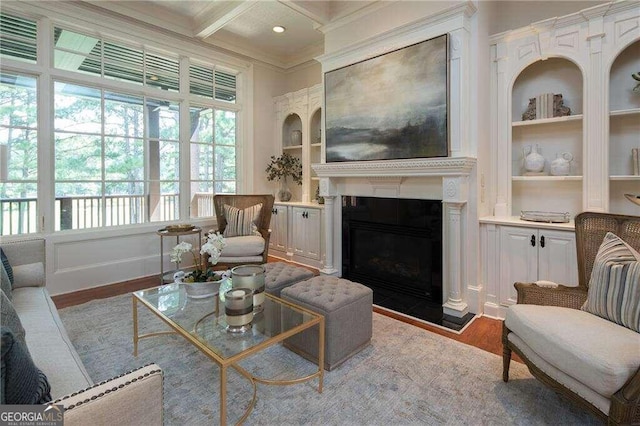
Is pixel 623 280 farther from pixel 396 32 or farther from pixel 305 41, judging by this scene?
pixel 305 41

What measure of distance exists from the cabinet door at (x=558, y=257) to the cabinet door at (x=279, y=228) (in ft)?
10.9

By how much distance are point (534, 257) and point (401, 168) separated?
140 centimetres

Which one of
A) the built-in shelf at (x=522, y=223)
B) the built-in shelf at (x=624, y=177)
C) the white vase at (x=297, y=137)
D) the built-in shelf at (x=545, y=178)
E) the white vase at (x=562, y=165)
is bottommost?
the built-in shelf at (x=522, y=223)

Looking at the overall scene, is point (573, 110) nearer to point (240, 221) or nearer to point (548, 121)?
point (548, 121)

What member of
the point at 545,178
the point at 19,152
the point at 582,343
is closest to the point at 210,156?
the point at 19,152

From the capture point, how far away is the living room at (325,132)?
2908 mm

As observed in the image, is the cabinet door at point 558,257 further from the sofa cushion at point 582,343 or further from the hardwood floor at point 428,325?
the sofa cushion at point 582,343

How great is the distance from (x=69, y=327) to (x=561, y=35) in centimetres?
488

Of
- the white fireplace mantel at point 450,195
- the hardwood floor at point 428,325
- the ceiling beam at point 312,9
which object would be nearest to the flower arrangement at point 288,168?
the white fireplace mantel at point 450,195

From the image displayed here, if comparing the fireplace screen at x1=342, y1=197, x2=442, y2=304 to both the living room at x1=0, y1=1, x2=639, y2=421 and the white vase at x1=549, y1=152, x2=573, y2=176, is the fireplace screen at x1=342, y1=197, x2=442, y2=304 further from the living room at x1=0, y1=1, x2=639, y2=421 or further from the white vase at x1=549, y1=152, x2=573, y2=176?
the white vase at x1=549, y1=152, x2=573, y2=176

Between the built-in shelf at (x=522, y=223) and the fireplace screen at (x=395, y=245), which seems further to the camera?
the fireplace screen at (x=395, y=245)

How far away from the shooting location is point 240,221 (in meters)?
4.21

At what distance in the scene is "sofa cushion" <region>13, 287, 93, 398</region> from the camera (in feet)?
4.24

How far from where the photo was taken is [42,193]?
349cm
